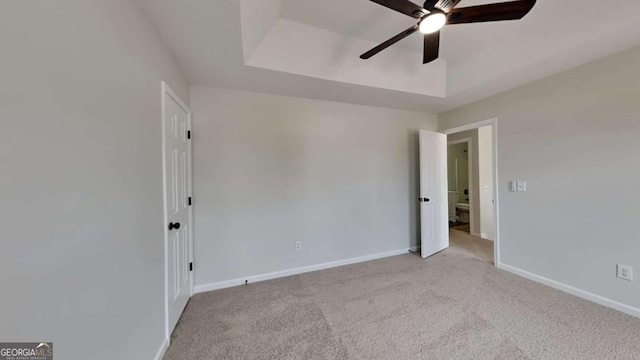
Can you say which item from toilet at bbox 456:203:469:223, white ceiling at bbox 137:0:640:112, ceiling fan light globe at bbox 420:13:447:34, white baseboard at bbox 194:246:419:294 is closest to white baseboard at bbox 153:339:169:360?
white baseboard at bbox 194:246:419:294

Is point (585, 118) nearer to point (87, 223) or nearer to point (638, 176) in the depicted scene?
point (638, 176)

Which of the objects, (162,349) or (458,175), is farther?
(458,175)

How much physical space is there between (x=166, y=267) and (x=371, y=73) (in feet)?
8.92

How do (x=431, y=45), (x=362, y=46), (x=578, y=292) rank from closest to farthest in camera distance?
1. (x=431, y=45)
2. (x=578, y=292)
3. (x=362, y=46)

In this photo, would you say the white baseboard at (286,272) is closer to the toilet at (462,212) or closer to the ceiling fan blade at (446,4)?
the ceiling fan blade at (446,4)

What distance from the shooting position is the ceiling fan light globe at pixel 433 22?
143 cm

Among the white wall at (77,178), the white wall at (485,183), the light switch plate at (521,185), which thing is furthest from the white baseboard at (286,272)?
the white wall at (485,183)

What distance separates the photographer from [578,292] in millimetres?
2270

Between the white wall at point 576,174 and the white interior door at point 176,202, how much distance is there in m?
3.76

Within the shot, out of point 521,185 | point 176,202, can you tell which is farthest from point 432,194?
point 176,202

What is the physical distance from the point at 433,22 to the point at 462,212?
5.61 m

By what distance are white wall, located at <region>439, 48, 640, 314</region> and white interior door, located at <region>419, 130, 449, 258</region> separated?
0.82m

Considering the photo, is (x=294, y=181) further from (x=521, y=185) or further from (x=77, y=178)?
(x=521, y=185)

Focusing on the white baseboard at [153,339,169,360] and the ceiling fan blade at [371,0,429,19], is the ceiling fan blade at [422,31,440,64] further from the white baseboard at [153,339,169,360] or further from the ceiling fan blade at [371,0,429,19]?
the white baseboard at [153,339,169,360]
